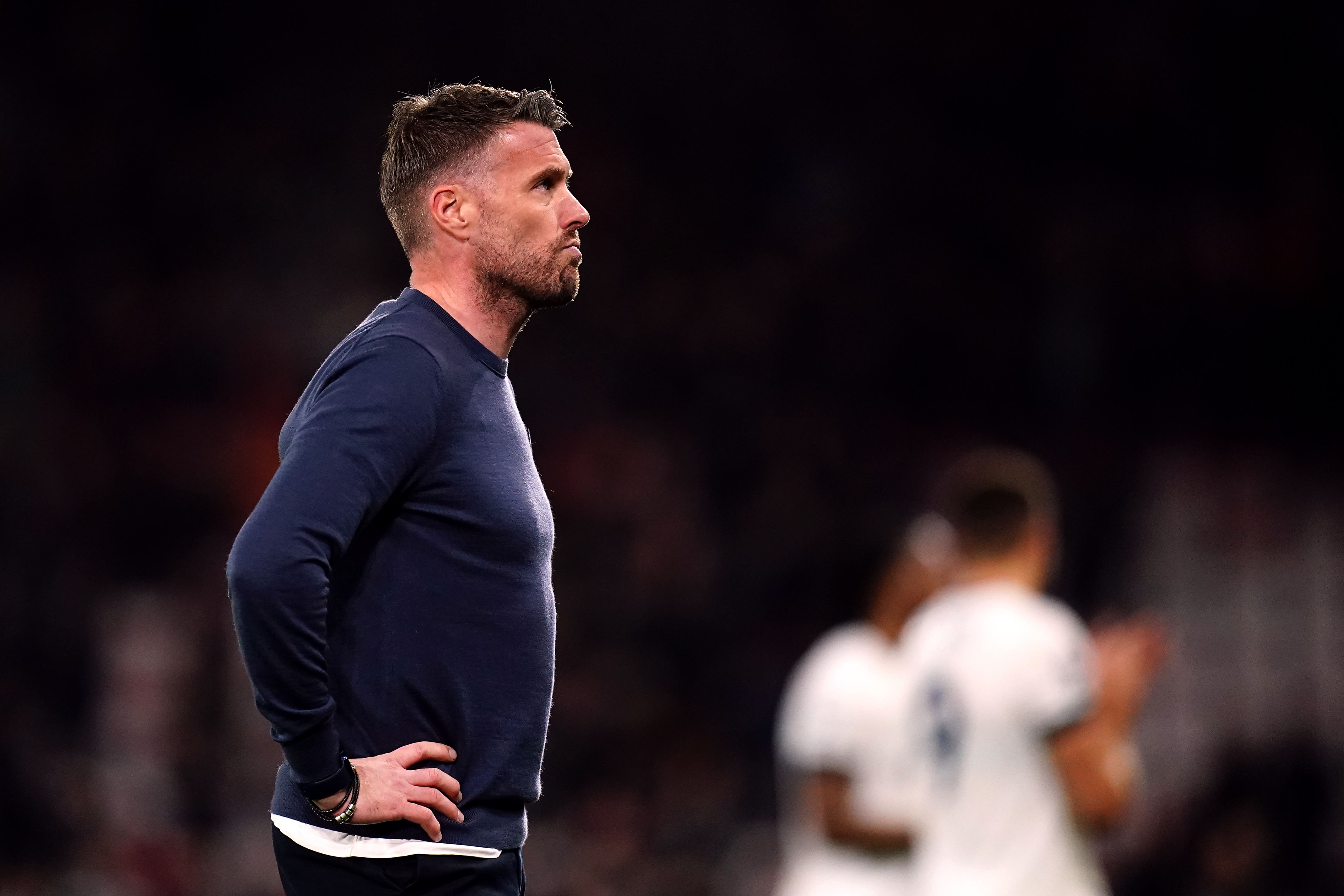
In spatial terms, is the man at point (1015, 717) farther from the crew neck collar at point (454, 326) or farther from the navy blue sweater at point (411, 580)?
the crew neck collar at point (454, 326)

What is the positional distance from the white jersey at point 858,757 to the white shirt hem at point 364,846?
3224 mm

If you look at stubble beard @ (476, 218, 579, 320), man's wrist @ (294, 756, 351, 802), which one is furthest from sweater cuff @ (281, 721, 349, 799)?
stubble beard @ (476, 218, 579, 320)

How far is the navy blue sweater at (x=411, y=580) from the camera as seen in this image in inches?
89.0

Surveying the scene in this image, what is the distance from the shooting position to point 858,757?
18.2 ft

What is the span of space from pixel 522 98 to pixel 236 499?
7997mm

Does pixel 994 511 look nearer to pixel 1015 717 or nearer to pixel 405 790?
pixel 1015 717

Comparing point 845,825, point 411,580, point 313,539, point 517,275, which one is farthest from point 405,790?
point 845,825

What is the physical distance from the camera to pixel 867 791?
559cm

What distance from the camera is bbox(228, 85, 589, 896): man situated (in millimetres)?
2262

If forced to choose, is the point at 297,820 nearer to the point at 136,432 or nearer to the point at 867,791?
the point at 867,791

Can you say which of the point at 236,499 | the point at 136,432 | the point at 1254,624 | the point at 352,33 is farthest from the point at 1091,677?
the point at 352,33

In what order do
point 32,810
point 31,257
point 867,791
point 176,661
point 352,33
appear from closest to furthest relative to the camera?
point 867,791, point 32,810, point 176,661, point 31,257, point 352,33

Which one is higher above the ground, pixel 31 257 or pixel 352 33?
pixel 352 33

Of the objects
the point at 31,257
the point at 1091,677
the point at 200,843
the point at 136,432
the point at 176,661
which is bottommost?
the point at 200,843
